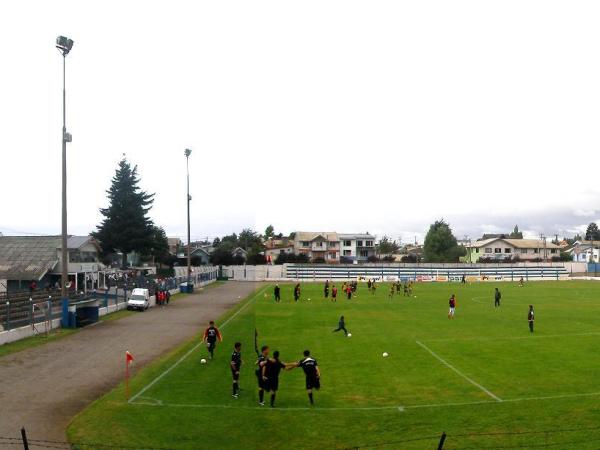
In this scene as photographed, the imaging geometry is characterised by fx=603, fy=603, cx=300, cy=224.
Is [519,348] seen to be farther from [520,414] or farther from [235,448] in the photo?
[235,448]

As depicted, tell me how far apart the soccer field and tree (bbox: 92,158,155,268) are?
2503 inches

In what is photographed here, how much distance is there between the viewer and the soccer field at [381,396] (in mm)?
13141

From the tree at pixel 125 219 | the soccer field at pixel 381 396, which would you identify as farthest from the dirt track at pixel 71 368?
the tree at pixel 125 219

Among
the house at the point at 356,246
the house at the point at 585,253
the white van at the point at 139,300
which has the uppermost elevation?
the house at the point at 356,246

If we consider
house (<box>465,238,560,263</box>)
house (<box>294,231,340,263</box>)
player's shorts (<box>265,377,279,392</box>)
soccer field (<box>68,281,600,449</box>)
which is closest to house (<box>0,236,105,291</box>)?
soccer field (<box>68,281,600,449</box>)

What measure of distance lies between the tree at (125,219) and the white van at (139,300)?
144 feet

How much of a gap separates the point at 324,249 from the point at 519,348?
115 metres

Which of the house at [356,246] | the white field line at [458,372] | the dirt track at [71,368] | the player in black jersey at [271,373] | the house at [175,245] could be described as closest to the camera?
the dirt track at [71,368]

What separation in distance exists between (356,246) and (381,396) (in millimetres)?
132422

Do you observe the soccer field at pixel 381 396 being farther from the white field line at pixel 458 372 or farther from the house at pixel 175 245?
the house at pixel 175 245

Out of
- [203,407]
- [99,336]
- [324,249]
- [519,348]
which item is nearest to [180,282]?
[99,336]

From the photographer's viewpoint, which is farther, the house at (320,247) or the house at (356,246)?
the house at (356,246)

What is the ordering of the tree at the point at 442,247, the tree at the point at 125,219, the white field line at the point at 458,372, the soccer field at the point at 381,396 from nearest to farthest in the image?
the soccer field at the point at 381,396 → the white field line at the point at 458,372 → the tree at the point at 125,219 → the tree at the point at 442,247

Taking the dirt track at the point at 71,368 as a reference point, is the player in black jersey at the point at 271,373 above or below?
above
